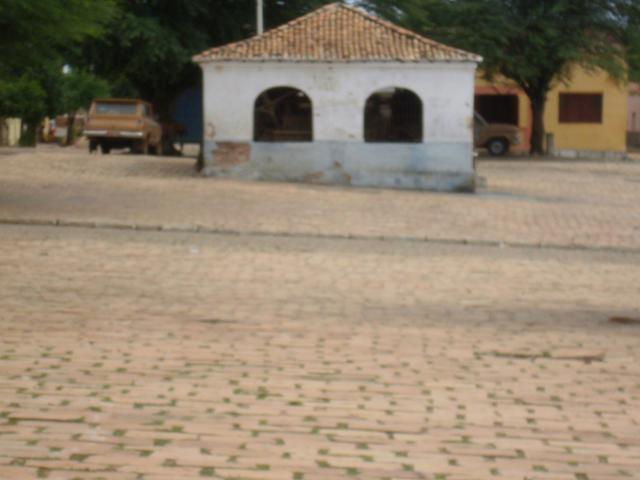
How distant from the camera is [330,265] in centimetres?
1481

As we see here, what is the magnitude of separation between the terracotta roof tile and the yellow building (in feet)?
80.5

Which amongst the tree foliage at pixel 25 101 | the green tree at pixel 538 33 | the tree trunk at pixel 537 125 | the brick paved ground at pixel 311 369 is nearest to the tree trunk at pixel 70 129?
the tree foliage at pixel 25 101

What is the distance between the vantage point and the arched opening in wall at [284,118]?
29.9 meters

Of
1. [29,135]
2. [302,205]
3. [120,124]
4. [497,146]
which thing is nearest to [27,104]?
[29,135]

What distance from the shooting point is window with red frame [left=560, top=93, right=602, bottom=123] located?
181 ft

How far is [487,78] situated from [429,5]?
3.60 m

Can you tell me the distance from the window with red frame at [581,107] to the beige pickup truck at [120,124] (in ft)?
69.4

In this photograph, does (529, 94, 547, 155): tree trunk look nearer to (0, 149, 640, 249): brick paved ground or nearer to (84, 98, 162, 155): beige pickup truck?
(84, 98, 162, 155): beige pickup truck

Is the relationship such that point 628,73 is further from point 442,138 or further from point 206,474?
point 206,474

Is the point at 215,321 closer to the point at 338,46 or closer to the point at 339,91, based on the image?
the point at 339,91

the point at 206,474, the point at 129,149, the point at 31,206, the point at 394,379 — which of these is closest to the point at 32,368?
the point at 394,379

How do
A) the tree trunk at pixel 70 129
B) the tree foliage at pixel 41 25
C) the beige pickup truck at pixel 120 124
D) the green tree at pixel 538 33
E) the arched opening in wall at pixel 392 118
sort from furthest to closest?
the tree trunk at pixel 70 129 → the green tree at pixel 538 33 → the beige pickup truck at pixel 120 124 → the arched opening in wall at pixel 392 118 → the tree foliage at pixel 41 25

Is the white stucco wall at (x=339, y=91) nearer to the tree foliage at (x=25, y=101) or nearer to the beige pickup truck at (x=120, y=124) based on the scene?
the beige pickup truck at (x=120, y=124)

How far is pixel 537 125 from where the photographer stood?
50812 millimetres
